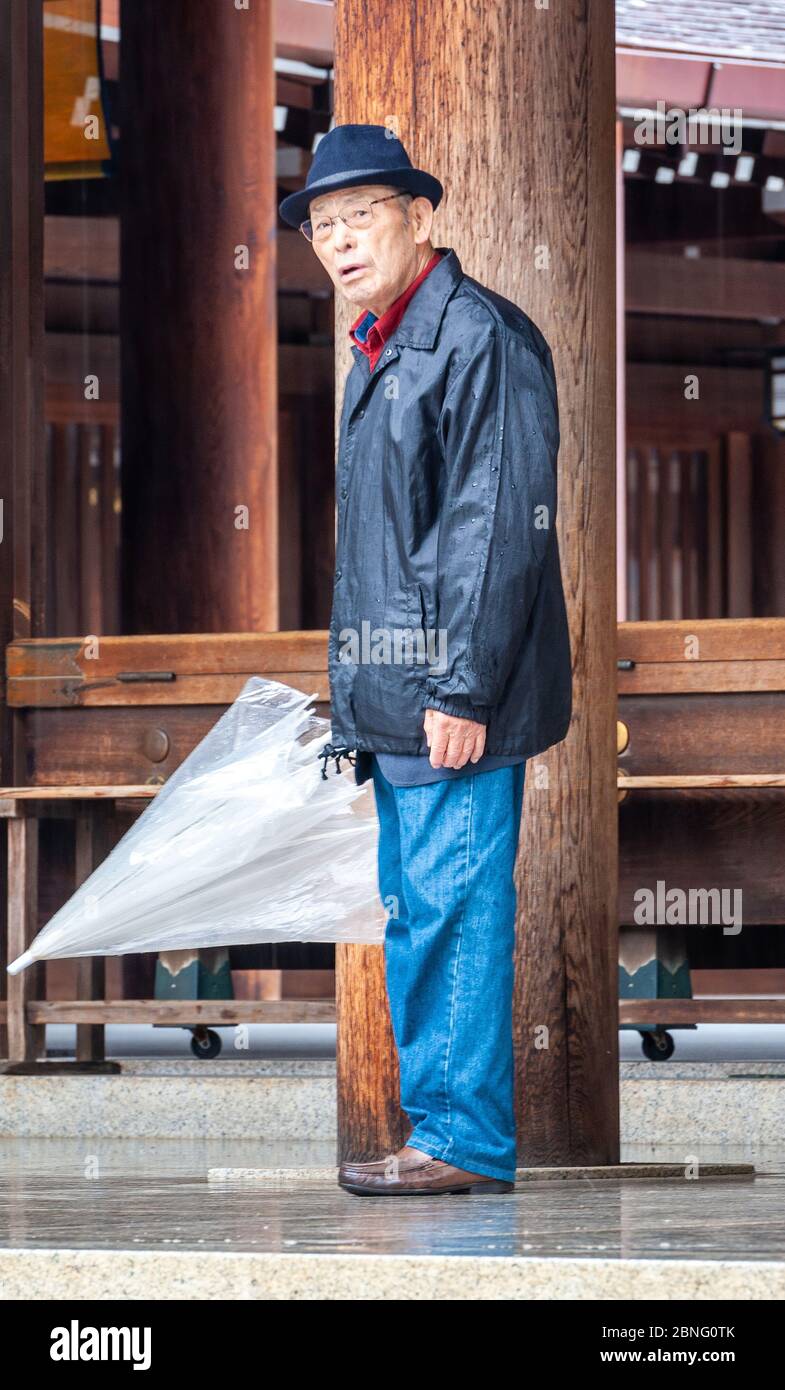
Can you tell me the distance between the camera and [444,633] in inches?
118

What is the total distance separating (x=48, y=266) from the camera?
9.38 m

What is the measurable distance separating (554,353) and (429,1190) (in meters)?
1.43

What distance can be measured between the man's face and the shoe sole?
1323 mm

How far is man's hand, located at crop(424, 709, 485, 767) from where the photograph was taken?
2994 mm

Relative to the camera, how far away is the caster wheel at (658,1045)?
5570 millimetres

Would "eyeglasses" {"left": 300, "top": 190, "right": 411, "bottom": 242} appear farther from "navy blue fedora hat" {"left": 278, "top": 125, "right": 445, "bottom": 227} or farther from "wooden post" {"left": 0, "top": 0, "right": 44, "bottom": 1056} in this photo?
"wooden post" {"left": 0, "top": 0, "right": 44, "bottom": 1056}

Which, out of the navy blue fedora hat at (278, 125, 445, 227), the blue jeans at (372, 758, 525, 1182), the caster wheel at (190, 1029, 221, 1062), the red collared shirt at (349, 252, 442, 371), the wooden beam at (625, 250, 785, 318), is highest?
the wooden beam at (625, 250, 785, 318)

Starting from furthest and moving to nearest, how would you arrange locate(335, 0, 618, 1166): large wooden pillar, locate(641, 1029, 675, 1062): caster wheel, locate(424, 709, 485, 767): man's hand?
locate(641, 1029, 675, 1062): caster wheel, locate(335, 0, 618, 1166): large wooden pillar, locate(424, 709, 485, 767): man's hand

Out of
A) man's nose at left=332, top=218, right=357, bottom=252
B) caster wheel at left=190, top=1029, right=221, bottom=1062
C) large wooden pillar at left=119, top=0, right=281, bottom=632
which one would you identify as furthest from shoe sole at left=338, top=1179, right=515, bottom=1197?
large wooden pillar at left=119, top=0, right=281, bottom=632

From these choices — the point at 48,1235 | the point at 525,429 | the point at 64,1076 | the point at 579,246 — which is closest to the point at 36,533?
the point at 64,1076

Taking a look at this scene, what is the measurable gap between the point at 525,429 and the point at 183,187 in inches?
206

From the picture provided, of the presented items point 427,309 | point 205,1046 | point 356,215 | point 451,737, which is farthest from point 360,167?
point 205,1046
